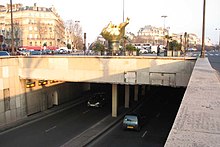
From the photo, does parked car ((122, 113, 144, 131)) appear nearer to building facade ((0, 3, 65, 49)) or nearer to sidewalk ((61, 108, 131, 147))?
sidewalk ((61, 108, 131, 147))

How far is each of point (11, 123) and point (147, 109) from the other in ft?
48.0

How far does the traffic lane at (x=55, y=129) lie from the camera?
734 inches

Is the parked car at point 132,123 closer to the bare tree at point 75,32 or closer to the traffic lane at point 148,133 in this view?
the traffic lane at point 148,133

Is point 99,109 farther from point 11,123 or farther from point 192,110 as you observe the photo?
point 192,110

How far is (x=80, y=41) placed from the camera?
104688 millimetres

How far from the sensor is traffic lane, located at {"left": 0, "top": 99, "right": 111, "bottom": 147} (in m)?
18.6

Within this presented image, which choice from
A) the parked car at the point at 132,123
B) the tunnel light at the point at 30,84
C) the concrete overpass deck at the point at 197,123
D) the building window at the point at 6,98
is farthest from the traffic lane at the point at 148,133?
the concrete overpass deck at the point at 197,123

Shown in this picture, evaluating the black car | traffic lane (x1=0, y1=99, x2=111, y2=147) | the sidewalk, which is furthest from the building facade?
the sidewalk

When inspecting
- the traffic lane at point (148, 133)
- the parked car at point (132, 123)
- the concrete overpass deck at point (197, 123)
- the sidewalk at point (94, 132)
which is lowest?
the traffic lane at point (148, 133)

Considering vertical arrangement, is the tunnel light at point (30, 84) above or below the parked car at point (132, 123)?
above

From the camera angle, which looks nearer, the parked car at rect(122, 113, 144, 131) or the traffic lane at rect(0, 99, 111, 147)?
the traffic lane at rect(0, 99, 111, 147)

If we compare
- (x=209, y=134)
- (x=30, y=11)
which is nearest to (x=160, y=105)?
(x=209, y=134)

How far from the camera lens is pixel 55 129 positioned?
21562 millimetres

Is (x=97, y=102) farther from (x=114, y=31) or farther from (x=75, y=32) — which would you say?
(x=75, y=32)
